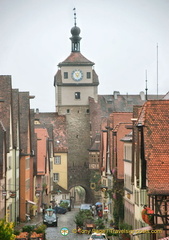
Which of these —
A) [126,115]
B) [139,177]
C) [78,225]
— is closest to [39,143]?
[126,115]

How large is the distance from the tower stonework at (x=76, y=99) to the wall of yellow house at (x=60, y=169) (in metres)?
2.83

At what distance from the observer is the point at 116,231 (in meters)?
48.9

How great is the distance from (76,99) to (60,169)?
11.5 metres

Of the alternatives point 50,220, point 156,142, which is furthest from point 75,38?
point 156,142

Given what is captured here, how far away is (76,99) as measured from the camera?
402ft

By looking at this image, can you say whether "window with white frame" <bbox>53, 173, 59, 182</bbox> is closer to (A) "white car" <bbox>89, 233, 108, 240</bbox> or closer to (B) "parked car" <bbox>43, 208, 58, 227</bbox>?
(B) "parked car" <bbox>43, 208, 58, 227</bbox>

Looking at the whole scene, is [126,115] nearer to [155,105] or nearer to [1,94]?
[1,94]

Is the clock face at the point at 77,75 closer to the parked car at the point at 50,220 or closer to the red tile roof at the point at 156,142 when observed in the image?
the parked car at the point at 50,220

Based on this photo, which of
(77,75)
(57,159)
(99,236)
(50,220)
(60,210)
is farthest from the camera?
(77,75)

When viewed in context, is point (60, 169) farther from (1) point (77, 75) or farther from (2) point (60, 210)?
(2) point (60, 210)

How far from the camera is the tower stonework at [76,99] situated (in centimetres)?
12044

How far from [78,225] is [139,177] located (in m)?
17.9

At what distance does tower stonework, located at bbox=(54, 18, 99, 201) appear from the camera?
395 feet

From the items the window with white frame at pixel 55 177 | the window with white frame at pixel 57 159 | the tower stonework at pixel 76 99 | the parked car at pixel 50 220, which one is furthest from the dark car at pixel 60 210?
the tower stonework at pixel 76 99
